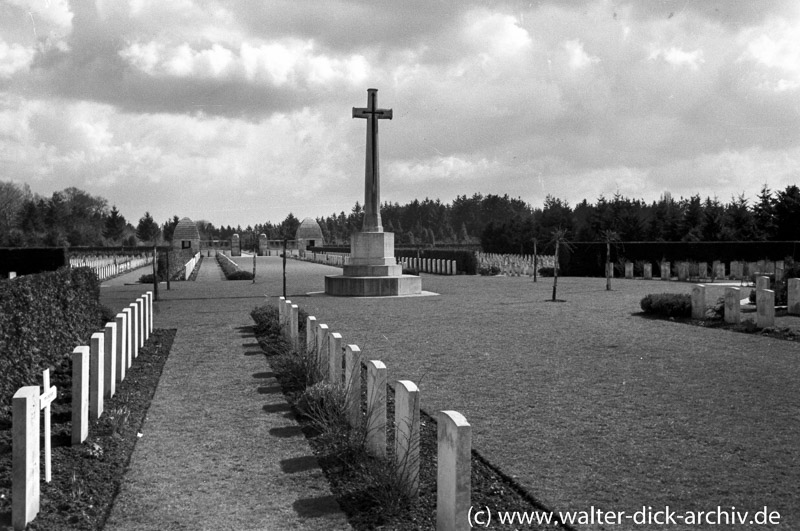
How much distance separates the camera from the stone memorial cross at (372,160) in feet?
66.3

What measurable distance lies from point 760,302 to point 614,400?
21.6ft

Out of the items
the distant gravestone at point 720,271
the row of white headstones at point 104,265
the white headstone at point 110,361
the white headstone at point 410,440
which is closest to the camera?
the white headstone at point 410,440

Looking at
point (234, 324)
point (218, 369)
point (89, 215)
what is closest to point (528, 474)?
point (218, 369)

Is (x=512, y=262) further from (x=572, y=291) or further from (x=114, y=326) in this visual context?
(x=114, y=326)

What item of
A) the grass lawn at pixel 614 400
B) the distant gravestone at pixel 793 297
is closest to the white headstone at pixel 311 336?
the grass lawn at pixel 614 400

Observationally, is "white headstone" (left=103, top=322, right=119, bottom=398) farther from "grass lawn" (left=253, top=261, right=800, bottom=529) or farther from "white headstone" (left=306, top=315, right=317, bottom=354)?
"grass lawn" (left=253, top=261, right=800, bottom=529)

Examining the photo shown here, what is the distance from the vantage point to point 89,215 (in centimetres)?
8112

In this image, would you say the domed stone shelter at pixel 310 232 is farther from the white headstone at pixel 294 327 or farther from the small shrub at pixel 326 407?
the small shrub at pixel 326 407

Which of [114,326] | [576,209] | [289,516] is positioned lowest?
[289,516]

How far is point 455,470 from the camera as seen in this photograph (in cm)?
347

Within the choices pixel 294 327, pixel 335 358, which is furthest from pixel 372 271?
pixel 335 358

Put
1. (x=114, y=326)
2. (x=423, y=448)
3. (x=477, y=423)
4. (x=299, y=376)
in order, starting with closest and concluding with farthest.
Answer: (x=423, y=448) < (x=477, y=423) < (x=114, y=326) < (x=299, y=376)

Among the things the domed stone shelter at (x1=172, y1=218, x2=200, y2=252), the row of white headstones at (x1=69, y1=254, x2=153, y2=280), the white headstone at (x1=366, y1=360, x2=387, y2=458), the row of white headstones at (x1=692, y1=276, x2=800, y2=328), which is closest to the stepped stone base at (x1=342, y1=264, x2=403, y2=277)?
the row of white headstones at (x1=692, y1=276, x2=800, y2=328)

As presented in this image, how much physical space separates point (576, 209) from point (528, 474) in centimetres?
6805
